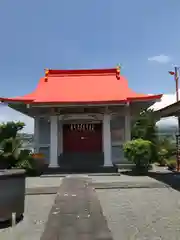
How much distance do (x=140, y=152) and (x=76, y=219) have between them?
28.0ft

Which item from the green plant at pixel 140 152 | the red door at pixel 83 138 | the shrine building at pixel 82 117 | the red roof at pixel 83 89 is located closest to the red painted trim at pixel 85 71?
the red roof at pixel 83 89

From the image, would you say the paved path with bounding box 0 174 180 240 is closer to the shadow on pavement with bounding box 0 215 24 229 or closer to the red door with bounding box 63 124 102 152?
the shadow on pavement with bounding box 0 215 24 229

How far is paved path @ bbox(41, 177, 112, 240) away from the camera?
4.65 metres

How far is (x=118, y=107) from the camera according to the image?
1661 cm

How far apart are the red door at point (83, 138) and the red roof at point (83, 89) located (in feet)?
7.68

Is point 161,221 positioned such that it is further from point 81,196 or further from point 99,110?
point 99,110

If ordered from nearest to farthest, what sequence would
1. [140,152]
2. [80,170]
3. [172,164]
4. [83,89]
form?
[140,152] → [80,170] → [172,164] → [83,89]

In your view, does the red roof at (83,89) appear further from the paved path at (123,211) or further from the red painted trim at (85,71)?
the paved path at (123,211)

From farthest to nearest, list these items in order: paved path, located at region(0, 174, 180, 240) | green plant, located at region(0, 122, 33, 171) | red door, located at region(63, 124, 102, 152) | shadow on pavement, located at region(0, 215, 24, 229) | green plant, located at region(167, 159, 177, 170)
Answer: red door, located at region(63, 124, 102, 152)
green plant, located at region(167, 159, 177, 170)
green plant, located at region(0, 122, 33, 171)
shadow on pavement, located at region(0, 215, 24, 229)
paved path, located at region(0, 174, 180, 240)

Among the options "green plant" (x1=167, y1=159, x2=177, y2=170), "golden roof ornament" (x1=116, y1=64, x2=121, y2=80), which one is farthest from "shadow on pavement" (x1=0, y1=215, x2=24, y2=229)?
"golden roof ornament" (x1=116, y1=64, x2=121, y2=80)

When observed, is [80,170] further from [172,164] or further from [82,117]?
[172,164]

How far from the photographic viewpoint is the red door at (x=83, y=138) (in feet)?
59.3

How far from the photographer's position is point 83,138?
1836 centimetres

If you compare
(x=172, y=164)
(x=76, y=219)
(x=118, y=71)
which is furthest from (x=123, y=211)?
(x=118, y=71)
